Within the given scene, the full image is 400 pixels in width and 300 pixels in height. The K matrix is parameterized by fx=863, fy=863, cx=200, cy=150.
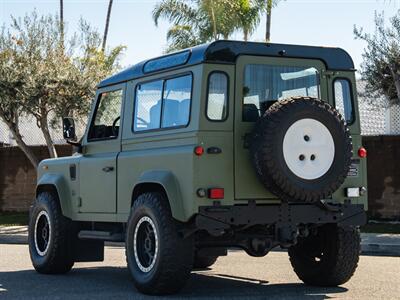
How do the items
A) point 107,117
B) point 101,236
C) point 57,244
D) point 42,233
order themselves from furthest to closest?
point 42,233 < point 57,244 < point 107,117 < point 101,236

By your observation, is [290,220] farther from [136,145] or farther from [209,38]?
[209,38]

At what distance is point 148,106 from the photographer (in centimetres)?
934

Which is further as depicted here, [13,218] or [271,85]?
[13,218]

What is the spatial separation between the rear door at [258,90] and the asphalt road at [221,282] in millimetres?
1145

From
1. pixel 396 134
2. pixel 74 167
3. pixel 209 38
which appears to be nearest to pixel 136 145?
pixel 74 167

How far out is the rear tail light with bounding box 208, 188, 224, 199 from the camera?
8.24 metres

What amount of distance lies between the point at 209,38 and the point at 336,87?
588 inches

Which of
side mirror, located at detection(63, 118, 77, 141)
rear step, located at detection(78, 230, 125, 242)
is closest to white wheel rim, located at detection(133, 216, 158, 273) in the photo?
rear step, located at detection(78, 230, 125, 242)

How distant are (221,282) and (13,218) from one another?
13109 millimetres

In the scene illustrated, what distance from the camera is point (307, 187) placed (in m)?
8.26

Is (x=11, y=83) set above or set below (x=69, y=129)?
above

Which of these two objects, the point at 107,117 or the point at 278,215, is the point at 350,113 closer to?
the point at 278,215

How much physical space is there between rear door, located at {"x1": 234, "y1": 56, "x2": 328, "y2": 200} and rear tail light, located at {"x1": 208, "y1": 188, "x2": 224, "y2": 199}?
18 centimetres

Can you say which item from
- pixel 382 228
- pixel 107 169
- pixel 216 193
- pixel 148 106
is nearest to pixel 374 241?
pixel 382 228
